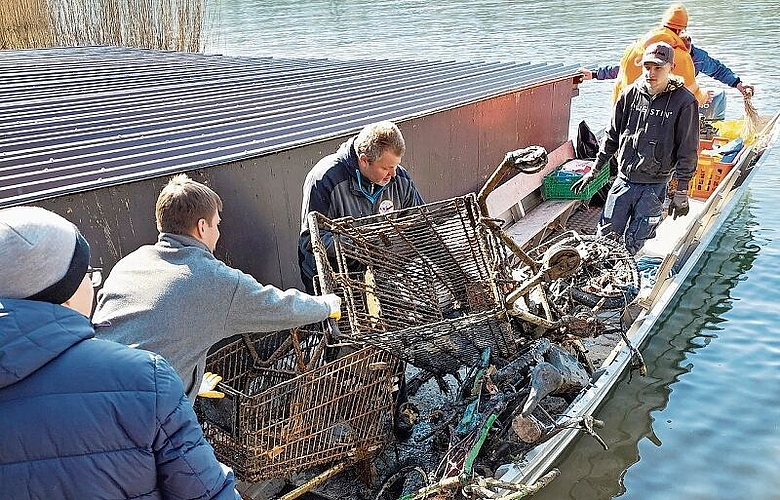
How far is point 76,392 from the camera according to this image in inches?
61.7

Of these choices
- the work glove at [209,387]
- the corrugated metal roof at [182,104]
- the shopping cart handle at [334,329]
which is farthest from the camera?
the corrugated metal roof at [182,104]

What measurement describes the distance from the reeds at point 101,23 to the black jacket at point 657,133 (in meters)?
12.0

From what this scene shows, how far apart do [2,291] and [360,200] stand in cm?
267

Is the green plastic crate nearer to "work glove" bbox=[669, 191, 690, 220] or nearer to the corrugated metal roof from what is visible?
the corrugated metal roof

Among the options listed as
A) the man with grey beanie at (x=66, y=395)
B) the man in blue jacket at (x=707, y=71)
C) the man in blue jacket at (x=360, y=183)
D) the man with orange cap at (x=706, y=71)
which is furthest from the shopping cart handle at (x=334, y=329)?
the man in blue jacket at (x=707, y=71)

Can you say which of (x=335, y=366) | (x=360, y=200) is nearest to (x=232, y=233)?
(x=360, y=200)

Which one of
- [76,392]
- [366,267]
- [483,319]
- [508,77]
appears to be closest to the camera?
[76,392]

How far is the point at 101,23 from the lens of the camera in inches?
566

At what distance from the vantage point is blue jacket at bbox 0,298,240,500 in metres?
1.54

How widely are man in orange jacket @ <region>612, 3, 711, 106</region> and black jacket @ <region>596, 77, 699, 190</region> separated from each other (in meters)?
1.19

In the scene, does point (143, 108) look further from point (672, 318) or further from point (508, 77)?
point (672, 318)

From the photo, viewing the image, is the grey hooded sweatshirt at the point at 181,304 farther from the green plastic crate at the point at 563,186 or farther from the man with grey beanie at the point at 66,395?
the green plastic crate at the point at 563,186

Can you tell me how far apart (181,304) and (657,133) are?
4.50 m

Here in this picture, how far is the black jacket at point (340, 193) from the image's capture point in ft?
13.1
